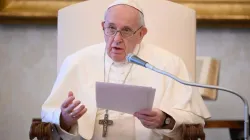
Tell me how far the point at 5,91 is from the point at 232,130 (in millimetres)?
1725

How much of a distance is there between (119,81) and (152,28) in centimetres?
44

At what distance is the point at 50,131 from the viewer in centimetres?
227

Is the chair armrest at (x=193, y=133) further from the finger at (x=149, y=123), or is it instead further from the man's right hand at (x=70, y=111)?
the man's right hand at (x=70, y=111)

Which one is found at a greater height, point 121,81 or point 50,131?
point 121,81

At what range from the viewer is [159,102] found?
2.52m

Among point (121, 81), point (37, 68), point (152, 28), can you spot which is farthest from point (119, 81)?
point (37, 68)

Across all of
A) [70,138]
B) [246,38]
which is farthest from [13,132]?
[246,38]

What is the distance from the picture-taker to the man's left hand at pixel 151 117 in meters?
2.14

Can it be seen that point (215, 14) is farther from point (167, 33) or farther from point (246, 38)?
point (167, 33)

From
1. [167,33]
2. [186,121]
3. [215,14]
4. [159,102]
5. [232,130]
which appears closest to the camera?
[186,121]

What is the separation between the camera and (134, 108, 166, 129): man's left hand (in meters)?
2.14

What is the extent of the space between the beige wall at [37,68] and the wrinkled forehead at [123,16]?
1160 millimetres

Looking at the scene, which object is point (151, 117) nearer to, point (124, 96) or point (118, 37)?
point (124, 96)

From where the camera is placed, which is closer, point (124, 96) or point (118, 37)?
point (124, 96)
